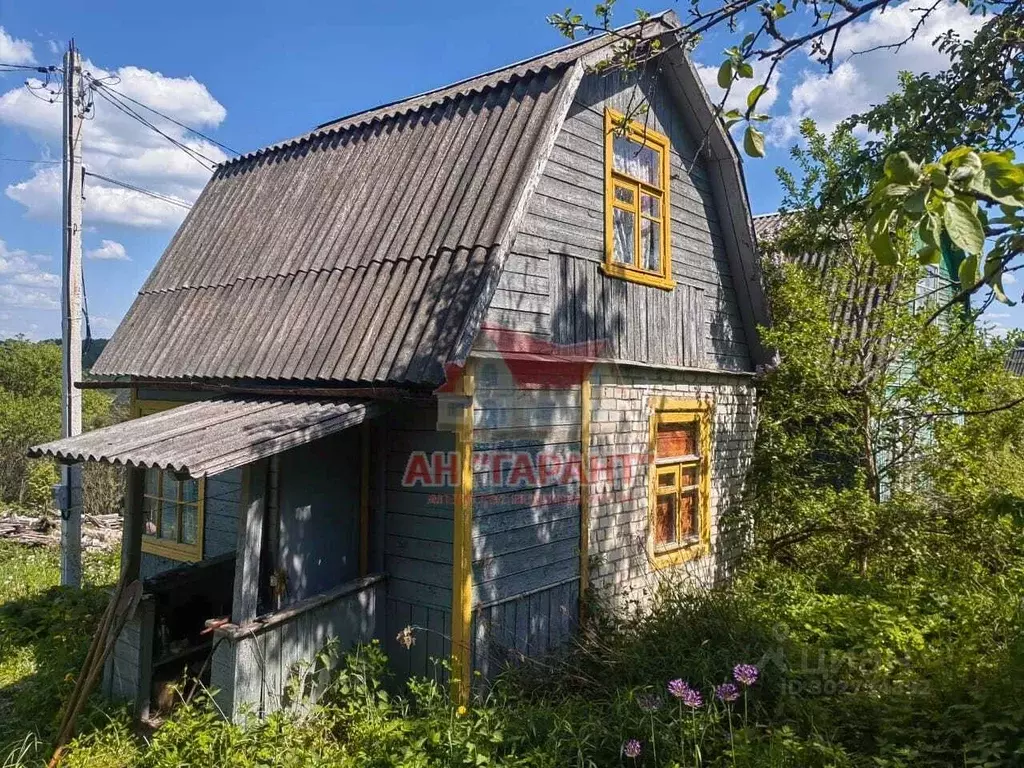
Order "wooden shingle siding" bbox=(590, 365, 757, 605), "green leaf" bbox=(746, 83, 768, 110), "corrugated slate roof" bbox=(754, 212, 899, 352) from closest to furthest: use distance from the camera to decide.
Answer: "green leaf" bbox=(746, 83, 768, 110) < "wooden shingle siding" bbox=(590, 365, 757, 605) < "corrugated slate roof" bbox=(754, 212, 899, 352)

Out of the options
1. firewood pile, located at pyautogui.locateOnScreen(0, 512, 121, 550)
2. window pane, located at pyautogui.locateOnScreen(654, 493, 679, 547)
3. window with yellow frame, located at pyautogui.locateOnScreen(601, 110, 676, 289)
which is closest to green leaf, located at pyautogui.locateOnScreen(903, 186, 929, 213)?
window with yellow frame, located at pyautogui.locateOnScreen(601, 110, 676, 289)

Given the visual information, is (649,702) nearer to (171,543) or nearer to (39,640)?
(171,543)

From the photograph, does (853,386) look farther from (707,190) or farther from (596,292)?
(596,292)

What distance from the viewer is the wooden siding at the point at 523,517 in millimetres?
5613

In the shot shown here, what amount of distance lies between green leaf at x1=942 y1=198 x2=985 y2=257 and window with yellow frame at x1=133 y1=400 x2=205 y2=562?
7286 mm

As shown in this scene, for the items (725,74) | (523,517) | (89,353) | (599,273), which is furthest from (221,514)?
(89,353)

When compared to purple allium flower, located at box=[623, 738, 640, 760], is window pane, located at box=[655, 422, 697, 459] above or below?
above

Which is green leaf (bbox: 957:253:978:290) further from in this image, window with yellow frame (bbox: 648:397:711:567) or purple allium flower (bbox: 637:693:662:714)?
window with yellow frame (bbox: 648:397:711:567)

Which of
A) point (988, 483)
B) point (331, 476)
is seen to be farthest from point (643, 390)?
point (988, 483)

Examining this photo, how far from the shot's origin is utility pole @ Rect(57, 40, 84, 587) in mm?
8320

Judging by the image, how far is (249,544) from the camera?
4.97 metres

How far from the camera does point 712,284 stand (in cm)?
877

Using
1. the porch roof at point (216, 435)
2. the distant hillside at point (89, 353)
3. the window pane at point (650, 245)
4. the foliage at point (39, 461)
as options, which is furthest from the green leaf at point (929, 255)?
the foliage at point (39, 461)

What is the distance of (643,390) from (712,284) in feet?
7.04
